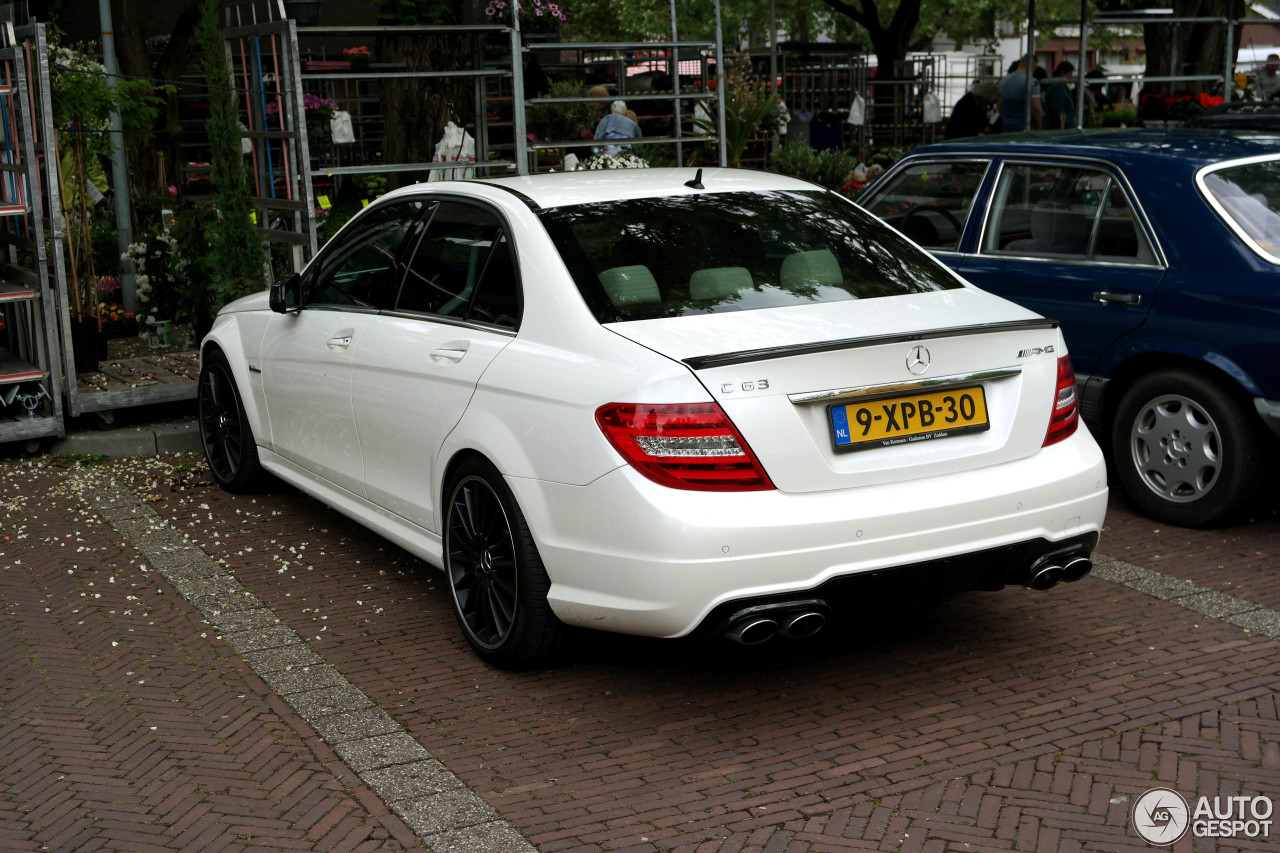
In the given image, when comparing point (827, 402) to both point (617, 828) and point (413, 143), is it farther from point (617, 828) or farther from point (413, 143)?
point (413, 143)

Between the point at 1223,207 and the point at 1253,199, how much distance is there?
0.56ft

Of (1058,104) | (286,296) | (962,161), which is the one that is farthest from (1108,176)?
(1058,104)

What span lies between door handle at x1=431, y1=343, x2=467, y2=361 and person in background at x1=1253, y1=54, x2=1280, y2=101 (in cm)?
1661

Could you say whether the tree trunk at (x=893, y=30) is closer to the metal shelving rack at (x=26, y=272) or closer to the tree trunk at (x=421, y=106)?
the tree trunk at (x=421, y=106)

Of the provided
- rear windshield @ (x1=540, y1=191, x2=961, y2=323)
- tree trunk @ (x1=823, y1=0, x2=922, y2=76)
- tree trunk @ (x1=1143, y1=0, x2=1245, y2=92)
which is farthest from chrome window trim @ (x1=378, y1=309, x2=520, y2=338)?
tree trunk @ (x1=823, y1=0, x2=922, y2=76)

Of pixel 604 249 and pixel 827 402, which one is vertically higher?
pixel 604 249

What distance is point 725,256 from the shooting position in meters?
4.61

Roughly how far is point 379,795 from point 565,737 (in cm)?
63

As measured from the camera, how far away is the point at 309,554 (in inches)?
240

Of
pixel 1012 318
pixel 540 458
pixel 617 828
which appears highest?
pixel 1012 318

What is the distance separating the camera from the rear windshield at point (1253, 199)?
589 cm

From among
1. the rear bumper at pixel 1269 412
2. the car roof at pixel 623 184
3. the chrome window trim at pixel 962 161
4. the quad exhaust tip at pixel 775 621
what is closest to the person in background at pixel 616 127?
the chrome window trim at pixel 962 161

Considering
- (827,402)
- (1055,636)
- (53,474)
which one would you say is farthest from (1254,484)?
(53,474)

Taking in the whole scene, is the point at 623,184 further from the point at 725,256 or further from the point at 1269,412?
the point at 1269,412
